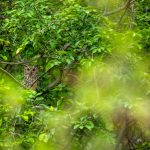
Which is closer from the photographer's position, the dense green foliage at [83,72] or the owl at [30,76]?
the dense green foliage at [83,72]

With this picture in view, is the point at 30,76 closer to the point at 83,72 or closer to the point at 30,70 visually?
the point at 30,70

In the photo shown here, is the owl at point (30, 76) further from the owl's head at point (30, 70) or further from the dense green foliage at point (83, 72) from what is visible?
the dense green foliage at point (83, 72)

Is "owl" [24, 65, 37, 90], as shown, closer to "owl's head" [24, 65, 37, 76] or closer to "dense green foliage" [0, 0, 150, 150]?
"owl's head" [24, 65, 37, 76]

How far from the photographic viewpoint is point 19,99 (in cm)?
300

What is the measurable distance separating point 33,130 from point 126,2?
6.83 ft

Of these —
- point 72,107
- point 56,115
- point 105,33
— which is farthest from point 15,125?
point 105,33

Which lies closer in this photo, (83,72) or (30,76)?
(83,72)

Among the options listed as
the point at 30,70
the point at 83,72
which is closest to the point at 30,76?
the point at 30,70

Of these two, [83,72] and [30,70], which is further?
[30,70]

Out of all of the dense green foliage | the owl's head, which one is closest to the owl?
the owl's head

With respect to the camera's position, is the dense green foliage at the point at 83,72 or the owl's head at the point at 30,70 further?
the owl's head at the point at 30,70

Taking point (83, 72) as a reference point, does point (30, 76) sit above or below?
below

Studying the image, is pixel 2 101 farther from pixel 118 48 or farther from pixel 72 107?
pixel 118 48

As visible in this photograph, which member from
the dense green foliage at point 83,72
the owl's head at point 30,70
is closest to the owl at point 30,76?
the owl's head at point 30,70
